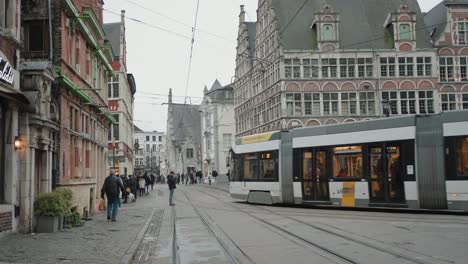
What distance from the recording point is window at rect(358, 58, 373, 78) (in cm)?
5078

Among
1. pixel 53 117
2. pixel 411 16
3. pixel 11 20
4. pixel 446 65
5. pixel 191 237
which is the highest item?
pixel 411 16

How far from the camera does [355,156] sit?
21.0 meters

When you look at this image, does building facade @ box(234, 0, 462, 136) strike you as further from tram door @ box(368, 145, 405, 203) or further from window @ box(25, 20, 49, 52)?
window @ box(25, 20, 49, 52)

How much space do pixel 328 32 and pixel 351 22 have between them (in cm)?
392

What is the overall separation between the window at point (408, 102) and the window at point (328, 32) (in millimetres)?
8412

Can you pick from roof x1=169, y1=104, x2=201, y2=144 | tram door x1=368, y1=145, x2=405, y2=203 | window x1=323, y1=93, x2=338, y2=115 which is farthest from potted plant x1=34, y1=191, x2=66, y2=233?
roof x1=169, y1=104, x2=201, y2=144

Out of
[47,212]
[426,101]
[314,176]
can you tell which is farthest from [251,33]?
[47,212]

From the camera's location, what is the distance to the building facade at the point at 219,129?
8081cm

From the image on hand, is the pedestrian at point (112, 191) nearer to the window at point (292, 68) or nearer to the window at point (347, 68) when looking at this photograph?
the window at point (292, 68)

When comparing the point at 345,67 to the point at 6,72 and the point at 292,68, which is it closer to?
the point at 292,68

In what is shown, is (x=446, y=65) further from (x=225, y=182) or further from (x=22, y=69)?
(x=22, y=69)

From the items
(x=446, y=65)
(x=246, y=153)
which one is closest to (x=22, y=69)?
(x=246, y=153)

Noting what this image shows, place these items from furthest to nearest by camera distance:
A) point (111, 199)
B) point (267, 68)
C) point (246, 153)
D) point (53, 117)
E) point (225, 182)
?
1. point (225, 182)
2. point (267, 68)
3. point (246, 153)
4. point (111, 199)
5. point (53, 117)

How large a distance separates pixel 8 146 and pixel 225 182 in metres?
→ 53.8
